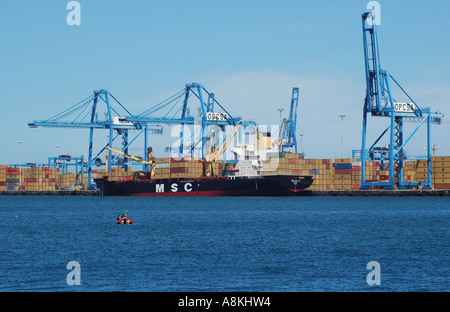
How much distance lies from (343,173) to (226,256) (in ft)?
339

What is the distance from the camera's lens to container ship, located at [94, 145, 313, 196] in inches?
4739

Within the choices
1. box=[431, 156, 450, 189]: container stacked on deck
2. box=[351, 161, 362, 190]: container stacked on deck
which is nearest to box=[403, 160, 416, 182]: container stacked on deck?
box=[431, 156, 450, 189]: container stacked on deck

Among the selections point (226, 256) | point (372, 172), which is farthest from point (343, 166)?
point (226, 256)

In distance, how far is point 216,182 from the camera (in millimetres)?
124250

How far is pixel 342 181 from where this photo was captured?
446 ft

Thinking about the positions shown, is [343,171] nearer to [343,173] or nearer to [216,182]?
[343,173]

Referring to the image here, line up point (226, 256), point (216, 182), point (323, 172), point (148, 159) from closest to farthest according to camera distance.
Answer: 1. point (226, 256)
2. point (216, 182)
3. point (323, 172)
4. point (148, 159)

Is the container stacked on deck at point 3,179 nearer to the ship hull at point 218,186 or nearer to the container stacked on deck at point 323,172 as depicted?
the ship hull at point 218,186

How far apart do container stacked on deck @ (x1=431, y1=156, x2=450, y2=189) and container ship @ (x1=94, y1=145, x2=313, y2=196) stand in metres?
26.3

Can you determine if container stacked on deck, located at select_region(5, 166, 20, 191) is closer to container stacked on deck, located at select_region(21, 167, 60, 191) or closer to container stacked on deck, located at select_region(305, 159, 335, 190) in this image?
container stacked on deck, located at select_region(21, 167, 60, 191)

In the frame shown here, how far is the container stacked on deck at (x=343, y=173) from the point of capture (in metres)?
135

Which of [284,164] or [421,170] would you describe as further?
[421,170]

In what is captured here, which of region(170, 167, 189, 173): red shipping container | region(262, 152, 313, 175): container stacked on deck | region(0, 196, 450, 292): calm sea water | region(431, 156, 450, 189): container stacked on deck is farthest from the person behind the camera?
region(431, 156, 450, 189): container stacked on deck
